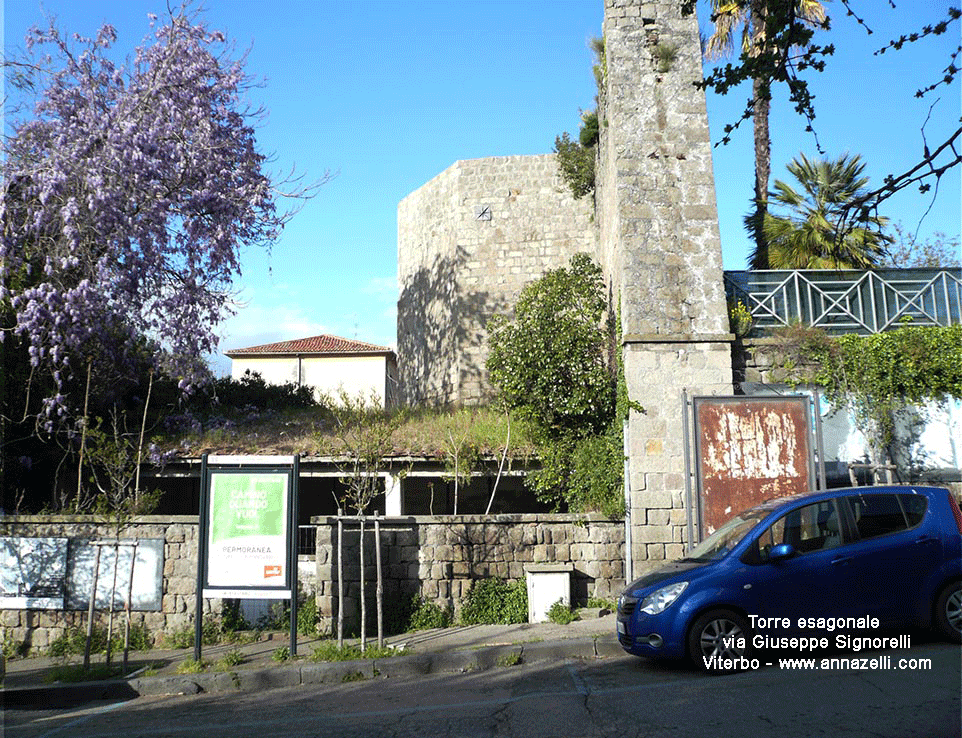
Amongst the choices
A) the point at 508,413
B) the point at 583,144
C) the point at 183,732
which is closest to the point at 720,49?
the point at 583,144

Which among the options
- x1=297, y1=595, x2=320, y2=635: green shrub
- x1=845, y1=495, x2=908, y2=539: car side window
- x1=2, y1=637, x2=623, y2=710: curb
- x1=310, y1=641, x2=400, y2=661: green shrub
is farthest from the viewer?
x1=297, y1=595, x2=320, y2=635: green shrub

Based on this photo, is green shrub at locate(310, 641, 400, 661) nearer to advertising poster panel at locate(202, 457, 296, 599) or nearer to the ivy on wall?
advertising poster panel at locate(202, 457, 296, 599)

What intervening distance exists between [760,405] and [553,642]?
436 centimetres

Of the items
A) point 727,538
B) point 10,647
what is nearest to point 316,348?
point 10,647

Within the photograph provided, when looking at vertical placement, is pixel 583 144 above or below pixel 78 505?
above

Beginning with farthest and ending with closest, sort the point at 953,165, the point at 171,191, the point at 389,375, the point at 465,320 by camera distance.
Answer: the point at 389,375, the point at 465,320, the point at 171,191, the point at 953,165

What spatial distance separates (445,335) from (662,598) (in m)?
14.8

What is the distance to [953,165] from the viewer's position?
510cm

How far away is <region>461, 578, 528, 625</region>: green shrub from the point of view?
10.2m

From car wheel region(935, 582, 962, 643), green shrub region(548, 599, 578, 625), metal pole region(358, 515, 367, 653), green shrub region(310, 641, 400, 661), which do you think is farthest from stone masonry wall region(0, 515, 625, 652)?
car wheel region(935, 582, 962, 643)

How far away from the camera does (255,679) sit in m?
8.12

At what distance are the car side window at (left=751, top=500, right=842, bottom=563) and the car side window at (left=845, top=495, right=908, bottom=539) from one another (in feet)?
0.63

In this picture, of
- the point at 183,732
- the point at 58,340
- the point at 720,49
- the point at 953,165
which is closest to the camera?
the point at 953,165

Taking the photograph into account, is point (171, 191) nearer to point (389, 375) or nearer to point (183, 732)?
point (183, 732)
